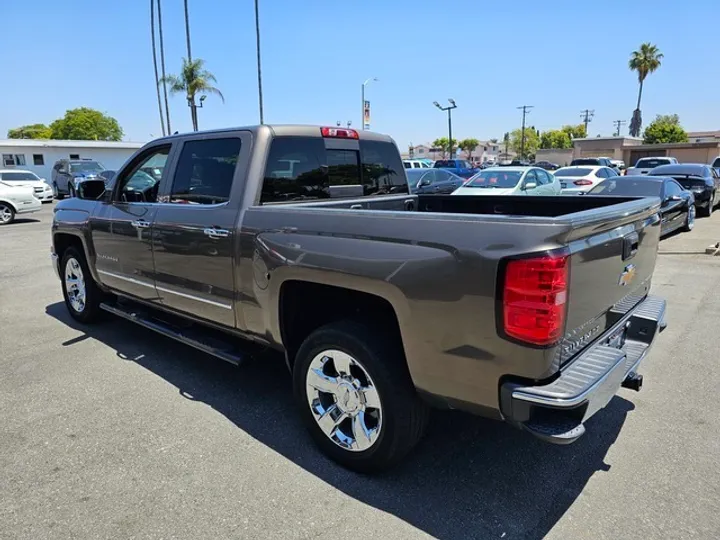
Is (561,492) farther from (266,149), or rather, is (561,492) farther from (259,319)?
(266,149)

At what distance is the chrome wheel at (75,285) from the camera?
5559 millimetres

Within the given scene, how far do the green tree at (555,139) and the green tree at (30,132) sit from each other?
98926 mm

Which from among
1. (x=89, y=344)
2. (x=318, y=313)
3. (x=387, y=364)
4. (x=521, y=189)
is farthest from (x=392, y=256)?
(x=521, y=189)

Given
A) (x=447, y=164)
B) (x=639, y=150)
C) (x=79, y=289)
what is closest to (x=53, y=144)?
(x=447, y=164)

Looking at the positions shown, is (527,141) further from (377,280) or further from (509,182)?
(377,280)

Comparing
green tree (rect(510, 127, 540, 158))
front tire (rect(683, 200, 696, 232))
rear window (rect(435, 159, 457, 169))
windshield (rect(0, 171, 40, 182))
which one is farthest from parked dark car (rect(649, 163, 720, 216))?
green tree (rect(510, 127, 540, 158))

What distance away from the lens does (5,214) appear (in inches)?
635

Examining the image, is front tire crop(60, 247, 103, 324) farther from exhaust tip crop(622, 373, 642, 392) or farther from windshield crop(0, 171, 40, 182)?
windshield crop(0, 171, 40, 182)

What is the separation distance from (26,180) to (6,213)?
512 cm

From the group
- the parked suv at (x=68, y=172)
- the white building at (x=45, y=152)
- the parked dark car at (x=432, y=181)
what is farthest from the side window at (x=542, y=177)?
the white building at (x=45, y=152)

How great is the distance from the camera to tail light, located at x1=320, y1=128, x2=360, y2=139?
3937 mm

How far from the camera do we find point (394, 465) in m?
2.84

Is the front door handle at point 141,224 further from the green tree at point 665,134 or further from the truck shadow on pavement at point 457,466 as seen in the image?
the green tree at point 665,134

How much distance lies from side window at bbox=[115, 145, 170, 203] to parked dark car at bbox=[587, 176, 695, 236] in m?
8.53
